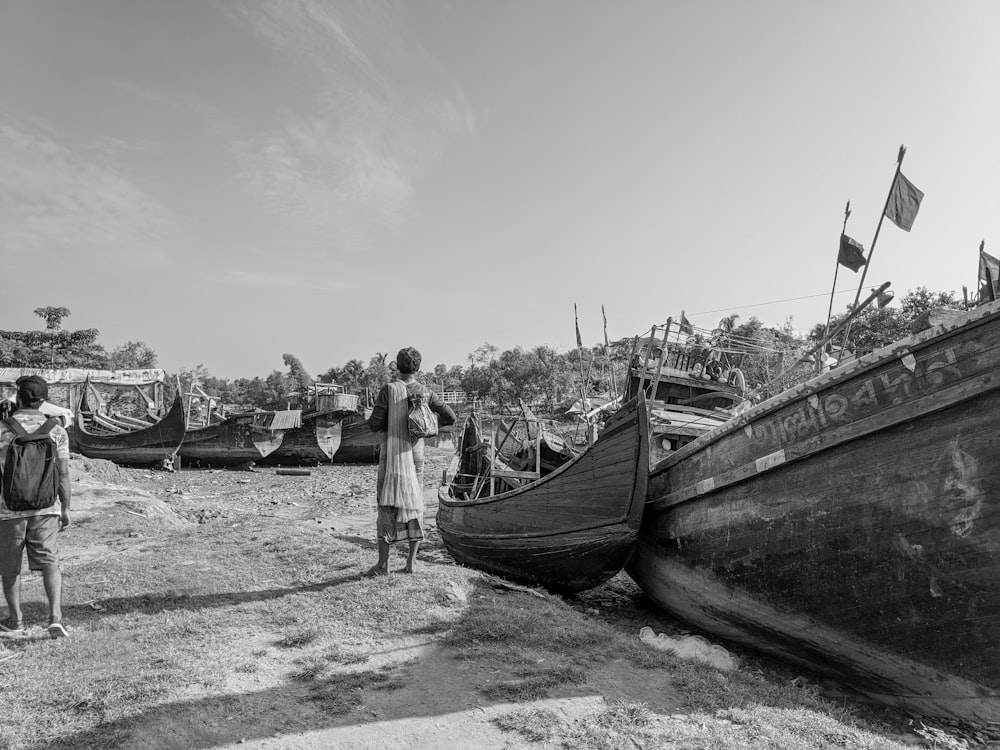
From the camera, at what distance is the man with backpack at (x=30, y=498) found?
3791mm

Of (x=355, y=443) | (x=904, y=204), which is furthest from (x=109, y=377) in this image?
(x=904, y=204)

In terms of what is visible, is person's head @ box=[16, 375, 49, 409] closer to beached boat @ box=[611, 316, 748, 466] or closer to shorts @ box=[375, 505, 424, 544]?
shorts @ box=[375, 505, 424, 544]

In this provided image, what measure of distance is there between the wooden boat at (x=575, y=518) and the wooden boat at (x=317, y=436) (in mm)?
15932

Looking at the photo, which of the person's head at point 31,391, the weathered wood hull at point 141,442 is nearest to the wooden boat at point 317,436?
the weathered wood hull at point 141,442

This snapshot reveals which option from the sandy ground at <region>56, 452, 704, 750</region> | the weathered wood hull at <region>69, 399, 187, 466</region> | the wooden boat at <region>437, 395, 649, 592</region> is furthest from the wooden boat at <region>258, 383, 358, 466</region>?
the sandy ground at <region>56, 452, 704, 750</region>

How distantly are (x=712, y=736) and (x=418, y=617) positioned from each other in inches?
90.6

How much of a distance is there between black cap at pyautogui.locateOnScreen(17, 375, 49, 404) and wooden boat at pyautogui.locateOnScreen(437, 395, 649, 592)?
176 inches

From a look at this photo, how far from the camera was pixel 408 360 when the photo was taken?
5.36 meters

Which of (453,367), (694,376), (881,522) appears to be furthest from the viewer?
(453,367)

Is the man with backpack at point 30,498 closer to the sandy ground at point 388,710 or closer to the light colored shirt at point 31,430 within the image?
the light colored shirt at point 31,430

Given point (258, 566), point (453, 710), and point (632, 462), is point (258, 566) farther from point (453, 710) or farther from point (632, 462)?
point (632, 462)

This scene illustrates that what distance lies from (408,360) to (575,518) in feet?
7.92

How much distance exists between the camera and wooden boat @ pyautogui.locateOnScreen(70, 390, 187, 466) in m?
20.5

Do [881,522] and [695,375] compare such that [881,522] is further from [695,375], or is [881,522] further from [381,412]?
[695,375]
